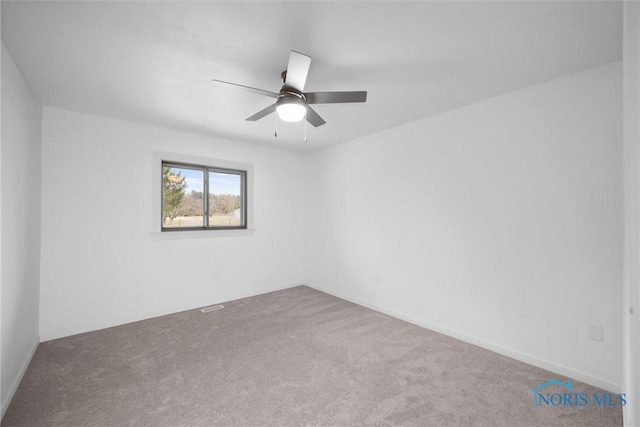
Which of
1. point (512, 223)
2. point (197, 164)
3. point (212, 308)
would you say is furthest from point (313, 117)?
point (212, 308)

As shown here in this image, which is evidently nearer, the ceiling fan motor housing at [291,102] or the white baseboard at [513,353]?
the ceiling fan motor housing at [291,102]

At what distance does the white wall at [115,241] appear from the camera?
3025 millimetres

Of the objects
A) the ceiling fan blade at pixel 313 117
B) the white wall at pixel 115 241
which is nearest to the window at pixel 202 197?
the white wall at pixel 115 241

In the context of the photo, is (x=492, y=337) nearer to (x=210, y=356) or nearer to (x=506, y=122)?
(x=506, y=122)

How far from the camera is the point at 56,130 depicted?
3.03 meters

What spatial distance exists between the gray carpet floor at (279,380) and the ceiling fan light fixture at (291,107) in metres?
2.11

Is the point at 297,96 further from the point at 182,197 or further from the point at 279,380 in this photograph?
the point at 182,197

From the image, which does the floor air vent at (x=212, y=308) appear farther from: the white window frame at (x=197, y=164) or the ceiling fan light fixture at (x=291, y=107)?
the ceiling fan light fixture at (x=291, y=107)

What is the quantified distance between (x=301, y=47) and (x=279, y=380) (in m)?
2.54

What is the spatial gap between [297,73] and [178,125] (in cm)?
242

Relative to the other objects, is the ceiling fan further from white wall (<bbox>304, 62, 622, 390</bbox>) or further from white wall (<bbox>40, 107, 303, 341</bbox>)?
white wall (<bbox>40, 107, 303, 341</bbox>)

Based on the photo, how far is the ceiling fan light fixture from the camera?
6.67 feet

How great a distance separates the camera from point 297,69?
6.06 feet

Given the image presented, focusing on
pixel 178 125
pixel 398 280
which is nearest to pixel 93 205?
pixel 178 125
